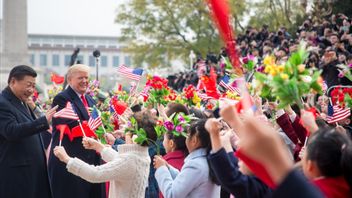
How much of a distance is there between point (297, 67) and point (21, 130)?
3911 mm

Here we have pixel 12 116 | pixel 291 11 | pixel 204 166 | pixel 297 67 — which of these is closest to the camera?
pixel 297 67

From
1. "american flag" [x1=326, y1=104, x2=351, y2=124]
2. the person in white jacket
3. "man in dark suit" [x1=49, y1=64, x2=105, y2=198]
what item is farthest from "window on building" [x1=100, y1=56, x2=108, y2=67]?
the person in white jacket

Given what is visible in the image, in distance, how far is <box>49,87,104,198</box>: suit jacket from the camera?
7.57 m

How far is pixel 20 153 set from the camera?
7148 millimetres

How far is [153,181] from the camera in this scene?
6680 mm

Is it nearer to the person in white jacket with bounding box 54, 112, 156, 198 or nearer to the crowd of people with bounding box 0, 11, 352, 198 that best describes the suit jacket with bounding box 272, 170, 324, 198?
the crowd of people with bounding box 0, 11, 352, 198

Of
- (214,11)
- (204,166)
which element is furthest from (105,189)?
(214,11)

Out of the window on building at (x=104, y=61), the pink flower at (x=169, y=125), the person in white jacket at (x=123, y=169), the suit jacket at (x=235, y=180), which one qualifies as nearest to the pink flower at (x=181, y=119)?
the pink flower at (x=169, y=125)

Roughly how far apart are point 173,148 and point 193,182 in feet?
3.50

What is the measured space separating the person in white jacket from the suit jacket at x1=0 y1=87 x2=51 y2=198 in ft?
4.70

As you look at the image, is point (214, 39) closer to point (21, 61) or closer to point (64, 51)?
point (21, 61)

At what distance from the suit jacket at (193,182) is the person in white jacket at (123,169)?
0.54 metres

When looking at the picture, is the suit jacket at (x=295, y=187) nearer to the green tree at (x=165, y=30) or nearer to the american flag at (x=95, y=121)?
the american flag at (x=95, y=121)

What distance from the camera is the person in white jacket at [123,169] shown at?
5.49m
